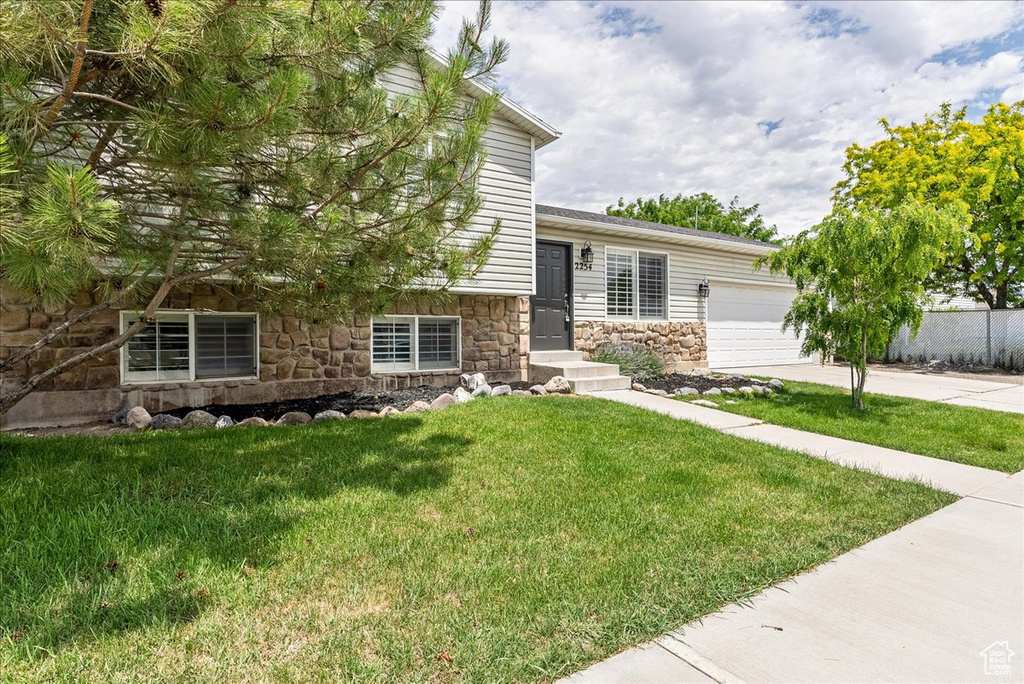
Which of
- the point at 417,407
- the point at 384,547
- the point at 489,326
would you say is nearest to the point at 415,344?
the point at 489,326

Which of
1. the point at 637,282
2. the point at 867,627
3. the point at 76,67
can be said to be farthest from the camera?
the point at 637,282

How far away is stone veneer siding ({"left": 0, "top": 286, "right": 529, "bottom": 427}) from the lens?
5672 millimetres

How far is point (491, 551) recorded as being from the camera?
259 cm

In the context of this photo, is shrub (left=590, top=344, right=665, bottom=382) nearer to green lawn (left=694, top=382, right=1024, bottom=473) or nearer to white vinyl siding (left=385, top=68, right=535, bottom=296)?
green lawn (left=694, top=382, right=1024, bottom=473)

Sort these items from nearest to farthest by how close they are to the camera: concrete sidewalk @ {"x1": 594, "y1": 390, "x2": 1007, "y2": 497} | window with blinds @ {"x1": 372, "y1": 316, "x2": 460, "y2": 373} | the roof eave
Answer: concrete sidewalk @ {"x1": 594, "y1": 390, "x2": 1007, "y2": 497} → window with blinds @ {"x1": 372, "y1": 316, "x2": 460, "y2": 373} → the roof eave

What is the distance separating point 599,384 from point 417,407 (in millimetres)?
3275

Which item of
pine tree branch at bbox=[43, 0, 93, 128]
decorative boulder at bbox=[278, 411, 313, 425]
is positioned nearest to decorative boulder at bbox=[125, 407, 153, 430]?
decorative boulder at bbox=[278, 411, 313, 425]

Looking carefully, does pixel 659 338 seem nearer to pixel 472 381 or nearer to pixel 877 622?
pixel 472 381

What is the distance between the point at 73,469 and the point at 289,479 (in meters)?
1.53

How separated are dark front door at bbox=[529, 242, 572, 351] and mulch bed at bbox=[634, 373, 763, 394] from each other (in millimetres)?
1849

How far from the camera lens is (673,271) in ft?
37.8

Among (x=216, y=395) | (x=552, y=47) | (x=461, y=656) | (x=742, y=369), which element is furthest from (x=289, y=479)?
(x=742, y=369)

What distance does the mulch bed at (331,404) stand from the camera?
612cm

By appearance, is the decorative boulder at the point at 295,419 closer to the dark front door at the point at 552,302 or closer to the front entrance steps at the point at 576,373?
the front entrance steps at the point at 576,373
